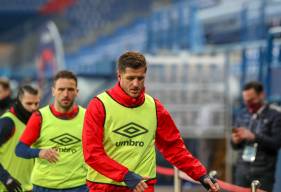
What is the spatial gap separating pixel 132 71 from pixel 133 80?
67 millimetres

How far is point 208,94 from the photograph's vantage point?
13328 millimetres

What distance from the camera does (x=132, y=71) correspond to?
5.25 m

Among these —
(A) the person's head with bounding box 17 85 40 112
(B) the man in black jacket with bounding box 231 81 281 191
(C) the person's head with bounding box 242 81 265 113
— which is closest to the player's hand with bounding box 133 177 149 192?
(A) the person's head with bounding box 17 85 40 112

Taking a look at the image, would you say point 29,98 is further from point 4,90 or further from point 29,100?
point 4,90

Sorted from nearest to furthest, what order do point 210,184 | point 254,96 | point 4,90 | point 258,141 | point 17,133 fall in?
1. point 210,184
2. point 17,133
3. point 258,141
4. point 254,96
5. point 4,90

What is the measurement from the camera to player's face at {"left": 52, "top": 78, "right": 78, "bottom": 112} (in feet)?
22.9

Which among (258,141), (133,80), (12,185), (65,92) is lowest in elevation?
(12,185)

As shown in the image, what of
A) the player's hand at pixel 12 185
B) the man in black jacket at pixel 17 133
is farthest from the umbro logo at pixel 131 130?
the man in black jacket at pixel 17 133

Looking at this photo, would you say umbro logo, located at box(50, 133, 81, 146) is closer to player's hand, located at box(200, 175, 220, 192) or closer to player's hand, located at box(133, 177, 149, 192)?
player's hand, located at box(200, 175, 220, 192)

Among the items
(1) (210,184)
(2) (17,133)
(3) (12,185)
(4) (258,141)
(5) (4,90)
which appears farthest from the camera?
(5) (4,90)

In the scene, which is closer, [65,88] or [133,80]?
[133,80]

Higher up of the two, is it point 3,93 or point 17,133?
point 3,93

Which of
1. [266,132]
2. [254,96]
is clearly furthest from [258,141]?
[254,96]

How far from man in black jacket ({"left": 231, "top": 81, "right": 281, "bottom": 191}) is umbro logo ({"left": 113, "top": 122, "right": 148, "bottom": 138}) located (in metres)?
2.98
